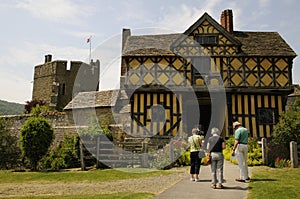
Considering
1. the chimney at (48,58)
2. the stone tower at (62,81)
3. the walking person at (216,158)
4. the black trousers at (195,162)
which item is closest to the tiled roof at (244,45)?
the black trousers at (195,162)

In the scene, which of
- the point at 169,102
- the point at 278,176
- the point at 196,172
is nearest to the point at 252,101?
the point at 169,102

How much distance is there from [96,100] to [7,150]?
8220 millimetres

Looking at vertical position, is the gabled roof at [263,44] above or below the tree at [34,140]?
above

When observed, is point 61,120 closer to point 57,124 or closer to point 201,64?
point 57,124

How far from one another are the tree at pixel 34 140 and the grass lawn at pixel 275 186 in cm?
1067

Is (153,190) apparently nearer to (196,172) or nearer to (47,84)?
(196,172)

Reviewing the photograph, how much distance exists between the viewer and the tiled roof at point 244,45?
1598cm

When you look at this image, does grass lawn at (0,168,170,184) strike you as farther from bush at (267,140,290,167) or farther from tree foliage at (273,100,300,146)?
tree foliage at (273,100,300,146)

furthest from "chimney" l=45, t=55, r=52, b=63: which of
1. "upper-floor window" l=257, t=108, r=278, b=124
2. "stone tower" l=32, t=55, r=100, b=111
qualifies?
"upper-floor window" l=257, t=108, r=278, b=124

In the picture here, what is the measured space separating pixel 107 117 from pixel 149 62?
23.7 ft

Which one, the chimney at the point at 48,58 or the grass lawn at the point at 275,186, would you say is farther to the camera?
the chimney at the point at 48,58

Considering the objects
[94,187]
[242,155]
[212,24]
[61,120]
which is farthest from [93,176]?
[61,120]

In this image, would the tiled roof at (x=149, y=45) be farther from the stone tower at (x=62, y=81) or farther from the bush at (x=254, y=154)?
the stone tower at (x=62, y=81)

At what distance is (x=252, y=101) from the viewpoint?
15.6m
